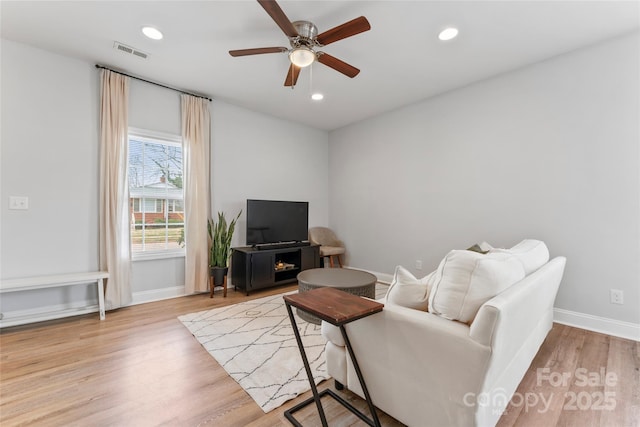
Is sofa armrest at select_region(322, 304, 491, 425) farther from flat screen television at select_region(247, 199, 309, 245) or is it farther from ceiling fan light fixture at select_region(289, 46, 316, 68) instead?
flat screen television at select_region(247, 199, 309, 245)

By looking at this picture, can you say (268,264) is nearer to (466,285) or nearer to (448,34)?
(466,285)

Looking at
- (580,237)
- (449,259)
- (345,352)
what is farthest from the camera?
(580,237)

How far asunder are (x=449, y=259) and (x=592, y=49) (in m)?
3.01

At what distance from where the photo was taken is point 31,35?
2.57 m

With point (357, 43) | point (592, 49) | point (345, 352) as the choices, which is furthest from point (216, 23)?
point (592, 49)

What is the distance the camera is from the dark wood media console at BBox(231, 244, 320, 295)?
12.3ft

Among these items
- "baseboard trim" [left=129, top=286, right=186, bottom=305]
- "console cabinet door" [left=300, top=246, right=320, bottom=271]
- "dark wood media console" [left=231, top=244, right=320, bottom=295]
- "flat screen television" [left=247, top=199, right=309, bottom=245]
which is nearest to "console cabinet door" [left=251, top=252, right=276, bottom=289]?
"dark wood media console" [left=231, top=244, right=320, bottom=295]

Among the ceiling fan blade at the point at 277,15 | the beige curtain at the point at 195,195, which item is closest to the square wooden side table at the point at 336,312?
the ceiling fan blade at the point at 277,15

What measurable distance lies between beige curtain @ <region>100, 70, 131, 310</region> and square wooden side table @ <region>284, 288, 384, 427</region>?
2.69m

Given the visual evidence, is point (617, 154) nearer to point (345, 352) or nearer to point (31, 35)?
point (345, 352)

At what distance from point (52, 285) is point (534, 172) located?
5097 millimetres

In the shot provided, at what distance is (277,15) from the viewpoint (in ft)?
5.91

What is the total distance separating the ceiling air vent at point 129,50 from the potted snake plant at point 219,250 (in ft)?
6.69

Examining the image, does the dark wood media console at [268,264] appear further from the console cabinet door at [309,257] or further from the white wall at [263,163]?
the white wall at [263,163]
